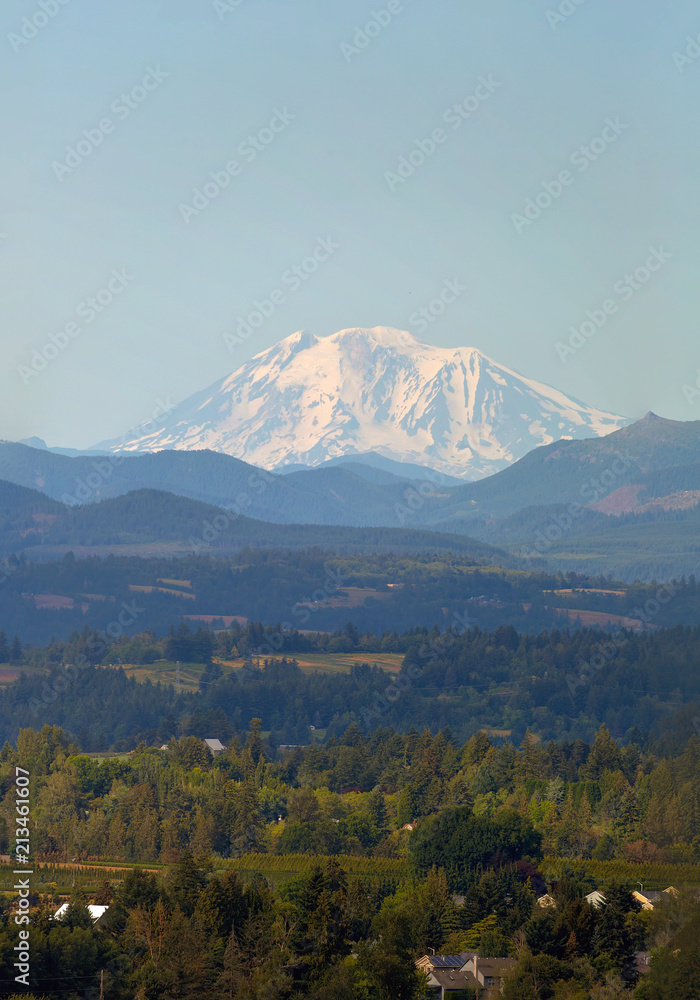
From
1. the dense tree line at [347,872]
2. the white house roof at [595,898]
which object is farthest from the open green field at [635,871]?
the white house roof at [595,898]

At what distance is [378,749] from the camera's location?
582 feet

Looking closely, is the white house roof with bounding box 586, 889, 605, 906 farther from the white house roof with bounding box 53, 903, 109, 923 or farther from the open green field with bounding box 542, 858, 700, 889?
the white house roof with bounding box 53, 903, 109, 923

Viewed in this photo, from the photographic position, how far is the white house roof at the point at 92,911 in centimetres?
8644

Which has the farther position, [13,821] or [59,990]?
[13,821]

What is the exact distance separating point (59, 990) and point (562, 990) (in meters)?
23.5

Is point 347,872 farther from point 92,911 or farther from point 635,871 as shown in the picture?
point 92,911

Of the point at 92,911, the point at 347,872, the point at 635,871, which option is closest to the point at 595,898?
the point at 635,871

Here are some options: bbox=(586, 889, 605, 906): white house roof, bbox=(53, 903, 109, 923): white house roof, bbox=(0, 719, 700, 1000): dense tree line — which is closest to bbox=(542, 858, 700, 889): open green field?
bbox=(0, 719, 700, 1000): dense tree line

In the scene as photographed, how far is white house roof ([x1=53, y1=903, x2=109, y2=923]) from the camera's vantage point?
86438 millimetres

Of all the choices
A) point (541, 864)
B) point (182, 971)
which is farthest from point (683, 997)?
point (541, 864)

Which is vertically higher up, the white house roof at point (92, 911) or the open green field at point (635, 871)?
the white house roof at point (92, 911)

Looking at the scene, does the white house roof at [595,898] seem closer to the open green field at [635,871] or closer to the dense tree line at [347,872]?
the dense tree line at [347,872]

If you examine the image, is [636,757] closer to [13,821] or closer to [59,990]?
[13,821]

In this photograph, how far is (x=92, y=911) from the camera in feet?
303
